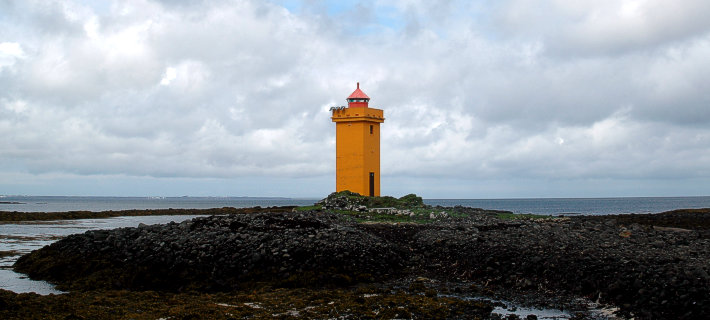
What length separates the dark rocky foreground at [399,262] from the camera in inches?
374

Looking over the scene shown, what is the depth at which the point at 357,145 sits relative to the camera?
28562mm

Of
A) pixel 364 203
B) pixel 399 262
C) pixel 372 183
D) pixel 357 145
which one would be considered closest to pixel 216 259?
pixel 399 262

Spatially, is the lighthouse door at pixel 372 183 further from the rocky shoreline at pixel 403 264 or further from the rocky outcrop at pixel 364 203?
the rocky shoreline at pixel 403 264

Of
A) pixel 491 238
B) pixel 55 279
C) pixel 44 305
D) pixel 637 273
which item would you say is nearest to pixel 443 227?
pixel 491 238

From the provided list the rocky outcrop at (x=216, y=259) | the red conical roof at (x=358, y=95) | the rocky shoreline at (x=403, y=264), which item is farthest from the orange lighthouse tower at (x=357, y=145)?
the rocky outcrop at (x=216, y=259)

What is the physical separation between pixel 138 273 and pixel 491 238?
25.1 feet

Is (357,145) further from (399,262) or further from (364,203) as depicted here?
(399,262)

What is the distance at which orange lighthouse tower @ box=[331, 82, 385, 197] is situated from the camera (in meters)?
28.5

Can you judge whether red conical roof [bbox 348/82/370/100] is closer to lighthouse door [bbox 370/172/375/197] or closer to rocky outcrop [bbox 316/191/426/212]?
lighthouse door [bbox 370/172/375/197]

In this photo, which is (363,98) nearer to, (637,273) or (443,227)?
(443,227)

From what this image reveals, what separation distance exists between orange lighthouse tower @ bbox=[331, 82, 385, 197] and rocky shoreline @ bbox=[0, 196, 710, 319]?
12.2 m

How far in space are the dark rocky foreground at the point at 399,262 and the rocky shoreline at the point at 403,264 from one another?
2 centimetres

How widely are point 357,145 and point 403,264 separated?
52.1ft

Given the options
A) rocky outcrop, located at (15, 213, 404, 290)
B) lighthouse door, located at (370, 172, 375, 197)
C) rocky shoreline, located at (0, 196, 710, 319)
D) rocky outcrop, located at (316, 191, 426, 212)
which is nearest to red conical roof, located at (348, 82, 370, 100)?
lighthouse door, located at (370, 172, 375, 197)
